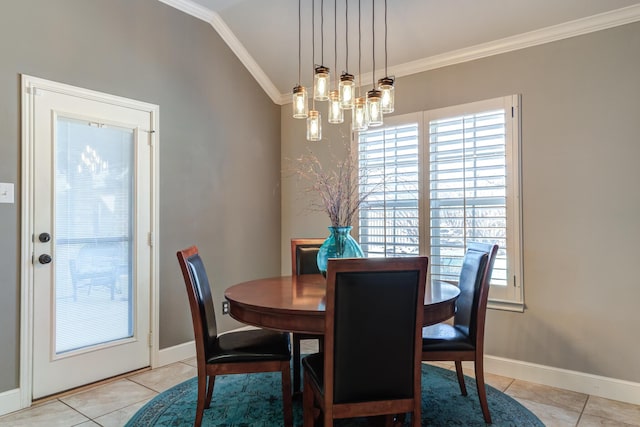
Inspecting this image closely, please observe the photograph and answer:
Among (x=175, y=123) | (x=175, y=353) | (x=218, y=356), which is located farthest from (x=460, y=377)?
(x=175, y=123)

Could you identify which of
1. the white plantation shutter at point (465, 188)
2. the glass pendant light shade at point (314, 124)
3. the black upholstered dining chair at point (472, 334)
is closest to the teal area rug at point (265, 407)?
the black upholstered dining chair at point (472, 334)

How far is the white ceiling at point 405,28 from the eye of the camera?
2723 mm

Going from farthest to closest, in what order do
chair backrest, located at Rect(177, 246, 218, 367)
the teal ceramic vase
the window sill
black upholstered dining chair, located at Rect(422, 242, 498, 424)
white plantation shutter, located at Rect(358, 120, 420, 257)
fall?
white plantation shutter, located at Rect(358, 120, 420, 257) < the window sill < the teal ceramic vase < black upholstered dining chair, located at Rect(422, 242, 498, 424) < chair backrest, located at Rect(177, 246, 218, 367)

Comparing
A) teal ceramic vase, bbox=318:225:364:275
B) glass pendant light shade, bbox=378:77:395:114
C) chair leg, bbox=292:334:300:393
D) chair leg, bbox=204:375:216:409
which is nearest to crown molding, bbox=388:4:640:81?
glass pendant light shade, bbox=378:77:395:114

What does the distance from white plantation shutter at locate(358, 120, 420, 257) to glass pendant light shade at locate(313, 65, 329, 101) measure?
3.94ft

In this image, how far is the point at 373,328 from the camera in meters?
1.63

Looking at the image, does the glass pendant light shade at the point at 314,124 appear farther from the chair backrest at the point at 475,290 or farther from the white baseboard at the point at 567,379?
the white baseboard at the point at 567,379

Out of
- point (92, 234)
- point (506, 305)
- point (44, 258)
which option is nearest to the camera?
point (44, 258)

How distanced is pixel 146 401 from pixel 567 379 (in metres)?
2.85

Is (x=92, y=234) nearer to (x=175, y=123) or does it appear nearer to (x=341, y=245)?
(x=175, y=123)

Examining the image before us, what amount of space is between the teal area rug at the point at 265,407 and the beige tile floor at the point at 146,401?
0.37ft

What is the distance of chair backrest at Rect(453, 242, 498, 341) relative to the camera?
7.52 ft

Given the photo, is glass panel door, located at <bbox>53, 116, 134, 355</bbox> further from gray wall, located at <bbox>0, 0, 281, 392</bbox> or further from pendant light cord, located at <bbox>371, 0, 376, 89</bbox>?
pendant light cord, located at <bbox>371, 0, 376, 89</bbox>

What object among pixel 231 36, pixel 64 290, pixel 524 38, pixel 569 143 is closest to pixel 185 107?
pixel 231 36
